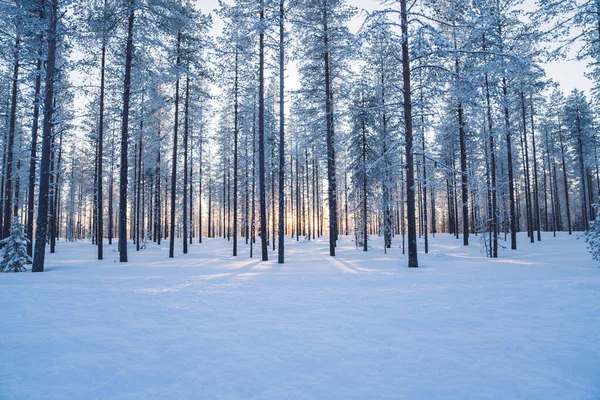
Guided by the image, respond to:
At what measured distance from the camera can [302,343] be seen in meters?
3.51

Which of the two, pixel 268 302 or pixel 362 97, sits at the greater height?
pixel 362 97

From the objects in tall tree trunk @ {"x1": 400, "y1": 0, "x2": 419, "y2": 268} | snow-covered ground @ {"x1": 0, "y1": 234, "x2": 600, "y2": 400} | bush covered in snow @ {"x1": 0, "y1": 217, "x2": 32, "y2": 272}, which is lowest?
snow-covered ground @ {"x1": 0, "y1": 234, "x2": 600, "y2": 400}

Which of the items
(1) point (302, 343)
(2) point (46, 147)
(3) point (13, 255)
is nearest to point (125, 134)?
(2) point (46, 147)

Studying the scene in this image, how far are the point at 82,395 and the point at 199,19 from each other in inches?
708

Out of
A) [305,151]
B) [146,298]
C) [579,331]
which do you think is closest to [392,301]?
[579,331]

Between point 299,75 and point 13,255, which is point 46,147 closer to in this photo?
point 13,255

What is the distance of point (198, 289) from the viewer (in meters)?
6.90

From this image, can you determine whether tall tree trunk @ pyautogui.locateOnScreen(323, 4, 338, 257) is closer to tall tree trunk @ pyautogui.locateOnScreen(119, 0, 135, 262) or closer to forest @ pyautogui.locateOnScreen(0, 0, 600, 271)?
forest @ pyautogui.locateOnScreen(0, 0, 600, 271)

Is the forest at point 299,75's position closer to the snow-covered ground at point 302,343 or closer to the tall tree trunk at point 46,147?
the tall tree trunk at point 46,147

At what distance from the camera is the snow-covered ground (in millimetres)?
2502

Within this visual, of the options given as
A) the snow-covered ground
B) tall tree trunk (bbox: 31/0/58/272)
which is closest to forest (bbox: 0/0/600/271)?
tall tree trunk (bbox: 31/0/58/272)

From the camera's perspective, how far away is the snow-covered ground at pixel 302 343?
98.5 inches

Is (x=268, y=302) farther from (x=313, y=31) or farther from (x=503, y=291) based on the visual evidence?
(x=313, y=31)

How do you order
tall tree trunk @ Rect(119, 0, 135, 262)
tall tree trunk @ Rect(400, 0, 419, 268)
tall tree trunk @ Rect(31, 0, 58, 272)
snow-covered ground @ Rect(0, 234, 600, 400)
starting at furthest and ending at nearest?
tall tree trunk @ Rect(119, 0, 135, 262) → tall tree trunk @ Rect(400, 0, 419, 268) → tall tree trunk @ Rect(31, 0, 58, 272) → snow-covered ground @ Rect(0, 234, 600, 400)
